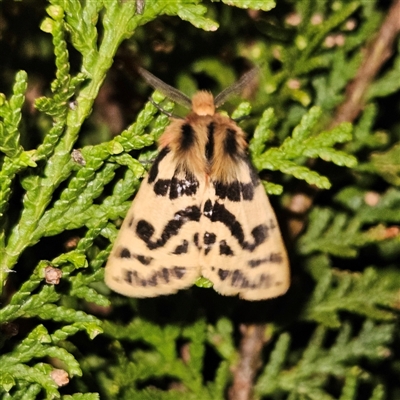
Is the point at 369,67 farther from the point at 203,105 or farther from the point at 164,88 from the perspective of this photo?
the point at 164,88

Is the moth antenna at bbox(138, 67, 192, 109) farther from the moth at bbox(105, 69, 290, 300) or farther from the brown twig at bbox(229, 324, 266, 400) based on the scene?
the brown twig at bbox(229, 324, 266, 400)

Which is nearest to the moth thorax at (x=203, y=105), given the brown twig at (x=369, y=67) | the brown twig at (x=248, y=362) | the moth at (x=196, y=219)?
the moth at (x=196, y=219)

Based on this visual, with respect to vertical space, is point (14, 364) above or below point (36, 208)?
below

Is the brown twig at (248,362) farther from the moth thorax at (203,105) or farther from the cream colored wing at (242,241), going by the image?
the moth thorax at (203,105)

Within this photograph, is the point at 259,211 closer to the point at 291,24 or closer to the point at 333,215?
the point at 333,215

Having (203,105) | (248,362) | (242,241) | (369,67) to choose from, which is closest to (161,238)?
(242,241)

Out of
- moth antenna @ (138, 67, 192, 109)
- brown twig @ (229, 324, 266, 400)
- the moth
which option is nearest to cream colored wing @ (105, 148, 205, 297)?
the moth

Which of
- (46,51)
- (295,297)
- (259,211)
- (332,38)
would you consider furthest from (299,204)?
(46,51)
